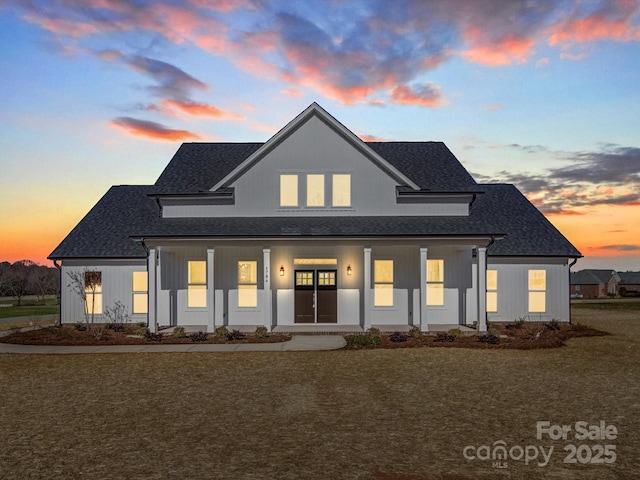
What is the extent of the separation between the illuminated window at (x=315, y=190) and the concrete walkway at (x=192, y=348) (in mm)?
6443

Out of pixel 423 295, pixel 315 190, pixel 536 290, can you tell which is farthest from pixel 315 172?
pixel 536 290

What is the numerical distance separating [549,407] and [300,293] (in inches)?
540

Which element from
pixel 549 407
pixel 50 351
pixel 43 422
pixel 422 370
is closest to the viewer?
pixel 43 422

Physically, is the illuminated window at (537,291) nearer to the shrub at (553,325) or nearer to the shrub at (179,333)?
the shrub at (553,325)

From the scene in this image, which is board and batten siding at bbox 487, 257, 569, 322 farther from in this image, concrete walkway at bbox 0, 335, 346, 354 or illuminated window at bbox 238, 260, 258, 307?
illuminated window at bbox 238, 260, 258, 307

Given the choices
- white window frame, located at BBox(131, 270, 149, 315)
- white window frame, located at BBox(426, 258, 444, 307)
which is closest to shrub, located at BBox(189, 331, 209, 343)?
white window frame, located at BBox(131, 270, 149, 315)

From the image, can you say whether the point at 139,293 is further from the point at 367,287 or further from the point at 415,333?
the point at 415,333

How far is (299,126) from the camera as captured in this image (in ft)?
74.4

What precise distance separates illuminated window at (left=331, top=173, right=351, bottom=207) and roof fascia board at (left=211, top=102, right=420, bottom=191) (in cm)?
141

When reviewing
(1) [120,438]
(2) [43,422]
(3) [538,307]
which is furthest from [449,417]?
(3) [538,307]

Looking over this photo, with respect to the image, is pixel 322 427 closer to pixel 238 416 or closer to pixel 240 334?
pixel 238 416

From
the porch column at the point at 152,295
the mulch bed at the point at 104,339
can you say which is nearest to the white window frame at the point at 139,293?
the mulch bed at the point at 104,339

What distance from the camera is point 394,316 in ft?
74.9

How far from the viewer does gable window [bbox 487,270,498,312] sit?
24.7 m
